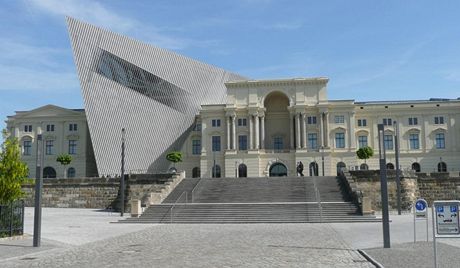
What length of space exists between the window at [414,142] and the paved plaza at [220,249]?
47374mm

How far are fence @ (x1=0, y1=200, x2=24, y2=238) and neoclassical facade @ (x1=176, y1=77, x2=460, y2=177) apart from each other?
152 ft

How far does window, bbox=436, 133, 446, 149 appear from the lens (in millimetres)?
68825

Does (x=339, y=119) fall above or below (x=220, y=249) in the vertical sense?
above

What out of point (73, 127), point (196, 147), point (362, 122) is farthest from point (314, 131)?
point (73, 127)

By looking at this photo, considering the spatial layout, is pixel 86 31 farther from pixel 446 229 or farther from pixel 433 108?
pixel 446 229

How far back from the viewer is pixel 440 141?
226 feet

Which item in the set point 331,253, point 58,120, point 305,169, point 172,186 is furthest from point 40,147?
point 58,120

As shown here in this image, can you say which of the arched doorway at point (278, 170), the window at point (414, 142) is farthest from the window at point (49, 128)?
the window at point (414, 142)

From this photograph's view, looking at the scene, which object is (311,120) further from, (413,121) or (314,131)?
(413,121)

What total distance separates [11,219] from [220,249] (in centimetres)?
928

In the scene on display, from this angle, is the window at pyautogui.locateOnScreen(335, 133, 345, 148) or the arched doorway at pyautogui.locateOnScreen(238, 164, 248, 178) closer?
the arched doorway at pyautogui.locateOnScreen(238, 164, 248, 178)

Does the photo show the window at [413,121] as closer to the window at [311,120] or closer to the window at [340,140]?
the window at [340,140]

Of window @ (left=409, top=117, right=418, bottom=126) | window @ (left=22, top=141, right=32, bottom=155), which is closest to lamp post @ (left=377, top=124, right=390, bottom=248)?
window @ (left=409, top=117, right=418, bottom=126)

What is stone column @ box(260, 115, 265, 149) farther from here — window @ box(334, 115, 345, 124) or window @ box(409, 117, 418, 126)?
window @ box(409, 117, 418, 126)
